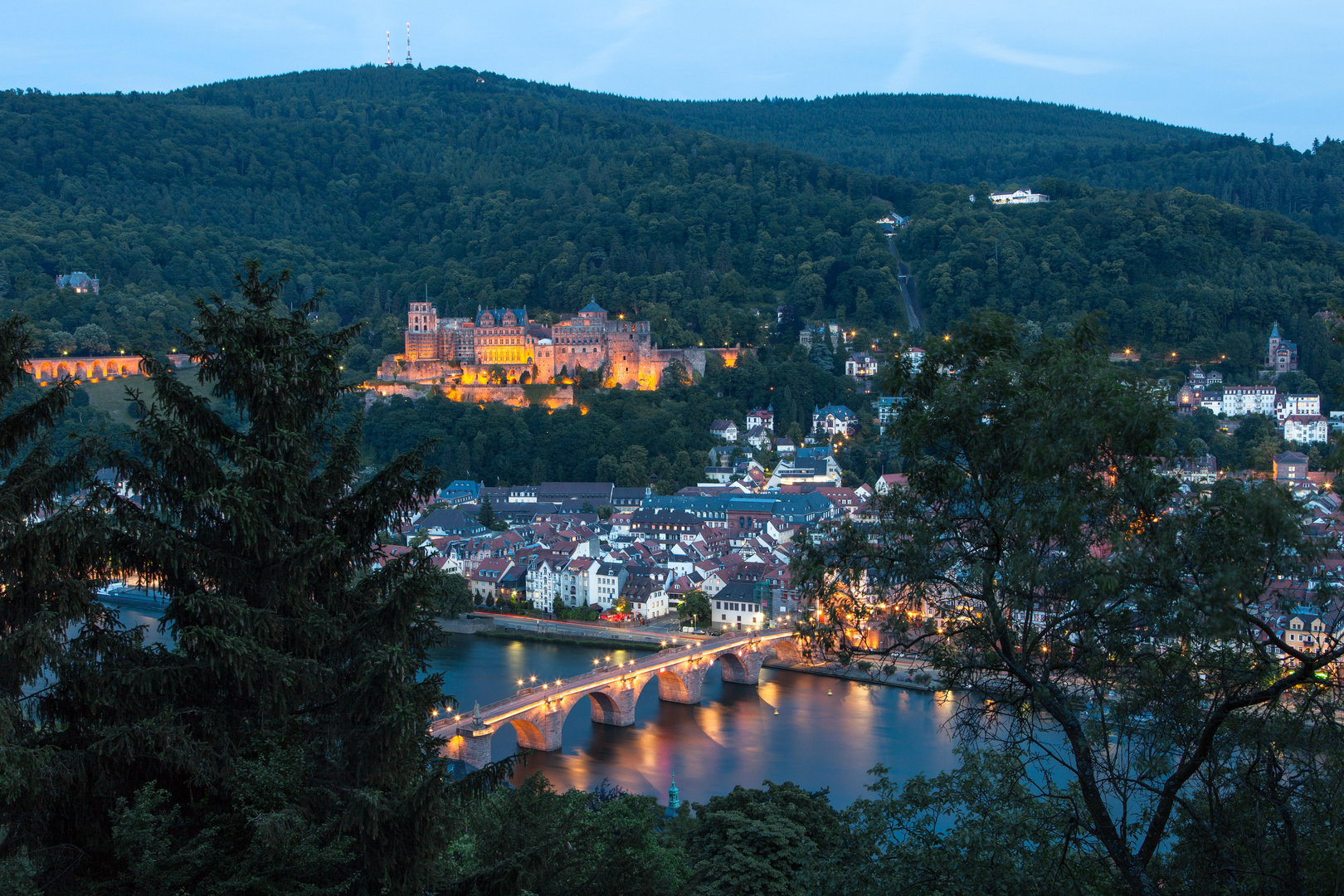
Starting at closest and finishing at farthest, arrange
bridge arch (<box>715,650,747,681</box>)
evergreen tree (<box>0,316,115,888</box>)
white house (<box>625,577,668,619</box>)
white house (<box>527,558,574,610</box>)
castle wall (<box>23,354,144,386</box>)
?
1. evergreen tree (<box>0,316,115,888</box>)
2. bridge arch (<box>715,650,747,681</box>)
3. white house (<box>625,577,668,619</box>)
4. white house (<box>527,558,574,610</box>)
5. castle wall (<box>23,354,144,386</box>)

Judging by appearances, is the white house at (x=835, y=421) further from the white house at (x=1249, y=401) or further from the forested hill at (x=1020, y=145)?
the forested hill at (x=1020, y=145)

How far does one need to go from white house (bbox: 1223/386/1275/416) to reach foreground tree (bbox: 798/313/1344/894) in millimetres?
35747

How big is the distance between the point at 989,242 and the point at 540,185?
27618mm

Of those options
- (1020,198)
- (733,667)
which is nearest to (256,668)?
(733,667)

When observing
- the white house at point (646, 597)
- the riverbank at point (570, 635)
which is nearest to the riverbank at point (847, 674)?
the riverbank at point (570, 635)

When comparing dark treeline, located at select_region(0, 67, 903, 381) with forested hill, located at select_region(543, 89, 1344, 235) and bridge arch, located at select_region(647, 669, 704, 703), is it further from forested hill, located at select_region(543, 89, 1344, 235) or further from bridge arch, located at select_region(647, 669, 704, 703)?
bridge arch, located at select_region(647, 669, 704, 703)

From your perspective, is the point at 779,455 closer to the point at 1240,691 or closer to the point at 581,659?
the point at 581,659

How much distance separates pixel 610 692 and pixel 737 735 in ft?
6.40

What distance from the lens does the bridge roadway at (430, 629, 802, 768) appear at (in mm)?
14266

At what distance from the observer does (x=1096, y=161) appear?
75438mm

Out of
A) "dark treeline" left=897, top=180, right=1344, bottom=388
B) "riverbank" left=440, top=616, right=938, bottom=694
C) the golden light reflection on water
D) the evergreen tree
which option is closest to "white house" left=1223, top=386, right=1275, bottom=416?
"dark treeline" left=897, top=180, right=1344, bottom=388

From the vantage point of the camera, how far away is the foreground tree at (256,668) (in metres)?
3.17

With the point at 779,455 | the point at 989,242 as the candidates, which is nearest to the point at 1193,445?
the point at 779,455

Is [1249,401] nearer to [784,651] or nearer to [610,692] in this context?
[784,651]
